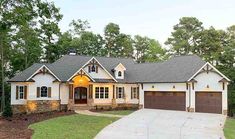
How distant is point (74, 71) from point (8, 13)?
630 inches

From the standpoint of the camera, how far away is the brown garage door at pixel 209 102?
31.7 meters

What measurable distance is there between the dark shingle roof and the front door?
2.06 meters

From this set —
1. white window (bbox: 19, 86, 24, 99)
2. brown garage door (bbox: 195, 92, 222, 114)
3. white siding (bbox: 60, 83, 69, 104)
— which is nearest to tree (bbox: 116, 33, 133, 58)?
white siding (bbox: 60, 83, 69, 104)

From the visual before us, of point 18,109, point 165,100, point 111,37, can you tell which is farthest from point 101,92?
point 111,37

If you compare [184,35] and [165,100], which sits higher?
[184,35]

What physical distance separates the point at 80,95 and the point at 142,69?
28.8 ft

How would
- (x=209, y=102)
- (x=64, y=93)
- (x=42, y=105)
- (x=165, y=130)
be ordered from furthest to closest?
1. (x=64, y=93)
2. (x=42, y=105)
3. (x=209, y=102)
4. (x=165, y=130)

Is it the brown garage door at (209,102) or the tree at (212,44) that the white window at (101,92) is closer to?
the brown garage door at (209,102)

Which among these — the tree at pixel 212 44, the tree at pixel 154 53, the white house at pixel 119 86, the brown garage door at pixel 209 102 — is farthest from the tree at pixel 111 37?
the brown garage door at pixel 209 102

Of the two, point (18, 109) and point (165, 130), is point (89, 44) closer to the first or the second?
point (18, 109)

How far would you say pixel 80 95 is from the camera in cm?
3750


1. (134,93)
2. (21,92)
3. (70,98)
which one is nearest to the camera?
(21,92)

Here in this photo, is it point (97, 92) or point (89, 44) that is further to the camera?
point (89, 44)

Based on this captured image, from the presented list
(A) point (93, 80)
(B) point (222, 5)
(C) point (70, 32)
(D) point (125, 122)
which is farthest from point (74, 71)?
(C) point (70, 32)
